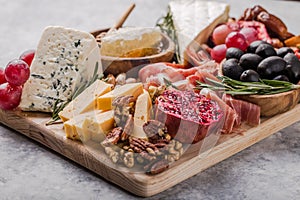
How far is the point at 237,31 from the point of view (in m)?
2.60

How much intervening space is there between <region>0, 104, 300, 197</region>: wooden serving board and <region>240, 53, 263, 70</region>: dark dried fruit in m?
0.21

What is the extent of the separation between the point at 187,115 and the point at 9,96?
0.65m

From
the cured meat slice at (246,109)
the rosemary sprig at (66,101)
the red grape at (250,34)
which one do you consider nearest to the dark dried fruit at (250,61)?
the cured meat slice at (246,109)

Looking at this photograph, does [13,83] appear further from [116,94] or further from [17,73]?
[116,94]

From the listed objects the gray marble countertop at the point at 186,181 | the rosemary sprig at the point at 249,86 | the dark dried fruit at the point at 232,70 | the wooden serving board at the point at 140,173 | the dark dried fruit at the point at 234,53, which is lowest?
the gray marble countertop at the point at 186,181

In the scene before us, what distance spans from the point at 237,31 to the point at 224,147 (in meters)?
0.89

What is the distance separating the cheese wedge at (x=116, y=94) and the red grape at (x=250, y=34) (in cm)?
81

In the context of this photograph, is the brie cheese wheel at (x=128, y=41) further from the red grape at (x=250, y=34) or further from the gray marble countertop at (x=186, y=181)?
the gray marble countertop at (x=186, y=181)

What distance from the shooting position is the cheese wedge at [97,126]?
5.96 ft

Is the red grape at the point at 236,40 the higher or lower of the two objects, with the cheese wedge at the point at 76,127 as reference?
higher

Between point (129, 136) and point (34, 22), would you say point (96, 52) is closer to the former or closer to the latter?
point (129, 136)

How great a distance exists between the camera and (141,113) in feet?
6.02

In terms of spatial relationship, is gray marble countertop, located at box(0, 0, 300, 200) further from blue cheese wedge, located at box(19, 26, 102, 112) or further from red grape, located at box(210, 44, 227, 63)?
red grape, located at box(210, 44, 227, 63)

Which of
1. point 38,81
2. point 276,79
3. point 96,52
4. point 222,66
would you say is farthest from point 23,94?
point 276,79
